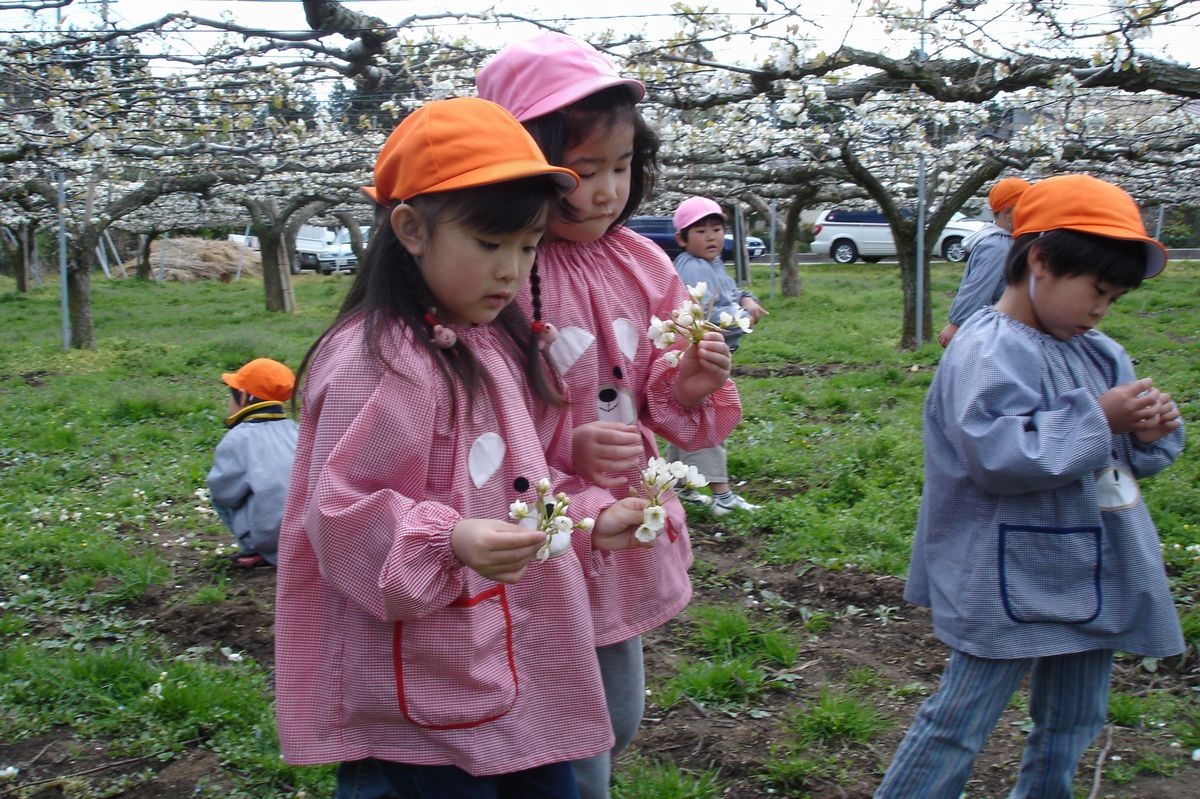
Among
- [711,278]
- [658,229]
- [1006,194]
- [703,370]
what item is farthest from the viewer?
[658,229]

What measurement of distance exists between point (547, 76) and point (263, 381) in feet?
10.9

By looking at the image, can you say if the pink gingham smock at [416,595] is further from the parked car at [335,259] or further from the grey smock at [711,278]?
the parked car at [335,259]

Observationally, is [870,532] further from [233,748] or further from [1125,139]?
[1125,139]

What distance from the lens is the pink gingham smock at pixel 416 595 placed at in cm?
149

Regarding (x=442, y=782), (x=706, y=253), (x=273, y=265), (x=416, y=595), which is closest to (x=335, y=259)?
(x=273, y=265)

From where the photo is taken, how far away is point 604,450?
5.97 ft

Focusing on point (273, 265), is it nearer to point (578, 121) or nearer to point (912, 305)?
point (912, 305)

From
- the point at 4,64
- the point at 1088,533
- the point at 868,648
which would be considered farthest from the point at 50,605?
the point at 1088,533

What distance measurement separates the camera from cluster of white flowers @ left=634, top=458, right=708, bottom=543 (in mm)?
1655

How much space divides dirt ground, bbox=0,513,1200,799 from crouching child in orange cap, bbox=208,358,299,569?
0.17 metres

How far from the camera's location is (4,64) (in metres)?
5.08

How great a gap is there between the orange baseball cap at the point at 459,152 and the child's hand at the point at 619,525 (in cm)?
52

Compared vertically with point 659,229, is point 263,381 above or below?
below

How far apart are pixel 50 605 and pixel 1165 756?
3.76m
